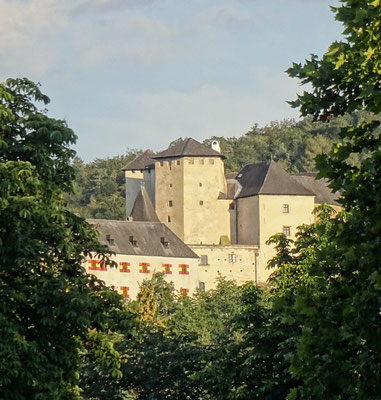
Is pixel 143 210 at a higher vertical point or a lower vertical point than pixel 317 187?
lower

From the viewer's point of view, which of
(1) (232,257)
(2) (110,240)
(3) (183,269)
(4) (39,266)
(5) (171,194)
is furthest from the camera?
(5) (171,194)

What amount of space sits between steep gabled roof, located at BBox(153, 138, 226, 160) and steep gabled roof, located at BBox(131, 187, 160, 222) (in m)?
4.35

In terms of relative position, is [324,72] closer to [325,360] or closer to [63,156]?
[325,360]

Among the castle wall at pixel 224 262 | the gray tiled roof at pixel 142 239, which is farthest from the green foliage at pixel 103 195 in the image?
the gray tiled roof at pixel 142 239

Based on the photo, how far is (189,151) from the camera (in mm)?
123250

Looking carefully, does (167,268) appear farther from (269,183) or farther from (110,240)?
(269,183)

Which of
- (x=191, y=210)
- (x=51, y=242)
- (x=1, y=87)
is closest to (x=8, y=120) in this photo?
(x=1, y=87)

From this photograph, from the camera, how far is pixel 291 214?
121m

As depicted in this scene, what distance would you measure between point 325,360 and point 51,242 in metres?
11.0

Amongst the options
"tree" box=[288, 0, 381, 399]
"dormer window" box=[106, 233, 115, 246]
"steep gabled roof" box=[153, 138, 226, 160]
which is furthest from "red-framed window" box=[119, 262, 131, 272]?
"tree" box=[288, 0, 381, 399]

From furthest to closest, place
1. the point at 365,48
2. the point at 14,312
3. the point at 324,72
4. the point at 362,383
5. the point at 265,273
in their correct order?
the point at 265,273 < the point at 14,312 < the point at 324,72 < the point at 365,48 < the point at 362,383

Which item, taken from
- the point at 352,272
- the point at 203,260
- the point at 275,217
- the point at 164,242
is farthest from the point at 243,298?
the point at 275,217

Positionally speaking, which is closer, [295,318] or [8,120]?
[295,318]

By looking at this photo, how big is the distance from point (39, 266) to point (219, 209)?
98.7 metres
